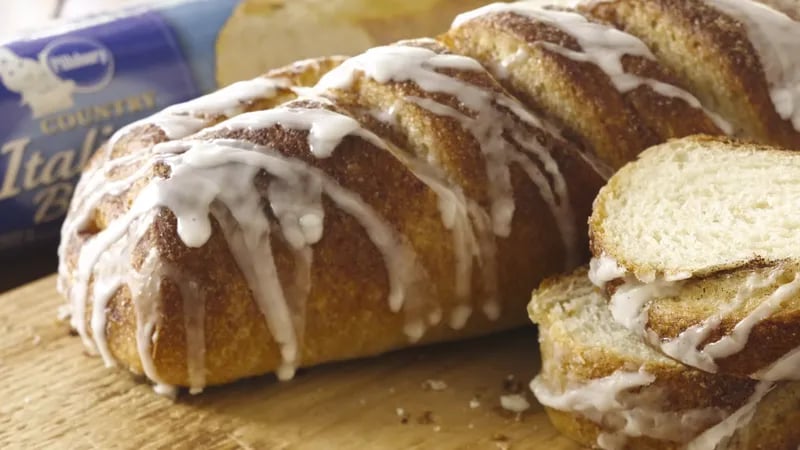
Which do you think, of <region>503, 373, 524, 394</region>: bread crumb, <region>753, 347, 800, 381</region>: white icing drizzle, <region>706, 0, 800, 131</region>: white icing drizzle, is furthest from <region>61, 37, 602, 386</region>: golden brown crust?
<region>753, 347, 800, 381</region>: white icing drizzle

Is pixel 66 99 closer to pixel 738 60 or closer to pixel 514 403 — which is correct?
pixel 514 403

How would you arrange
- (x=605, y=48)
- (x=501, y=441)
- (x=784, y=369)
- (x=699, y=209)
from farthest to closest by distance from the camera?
(x=605, y=48)
(x=699, y=209)
(x=501, y=441)
(x=784, y=369)

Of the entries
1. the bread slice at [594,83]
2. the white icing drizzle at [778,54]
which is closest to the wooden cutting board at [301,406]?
the bread slice at [594,83]

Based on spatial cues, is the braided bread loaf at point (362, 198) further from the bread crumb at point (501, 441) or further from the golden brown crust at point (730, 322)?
the golden brown crust at point (730, 322)

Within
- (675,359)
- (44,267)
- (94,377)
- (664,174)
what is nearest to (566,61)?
(664,174)

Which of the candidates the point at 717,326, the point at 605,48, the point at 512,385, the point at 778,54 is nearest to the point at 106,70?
the point at 605,48

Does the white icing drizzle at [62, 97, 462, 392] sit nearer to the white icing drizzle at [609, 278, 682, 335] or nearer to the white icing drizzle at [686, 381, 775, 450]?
the white icing drizzle at [609, 278, 682, 335]

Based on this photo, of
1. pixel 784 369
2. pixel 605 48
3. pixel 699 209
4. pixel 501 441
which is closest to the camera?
pixel 784 369

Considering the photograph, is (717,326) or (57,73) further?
(57,73)
